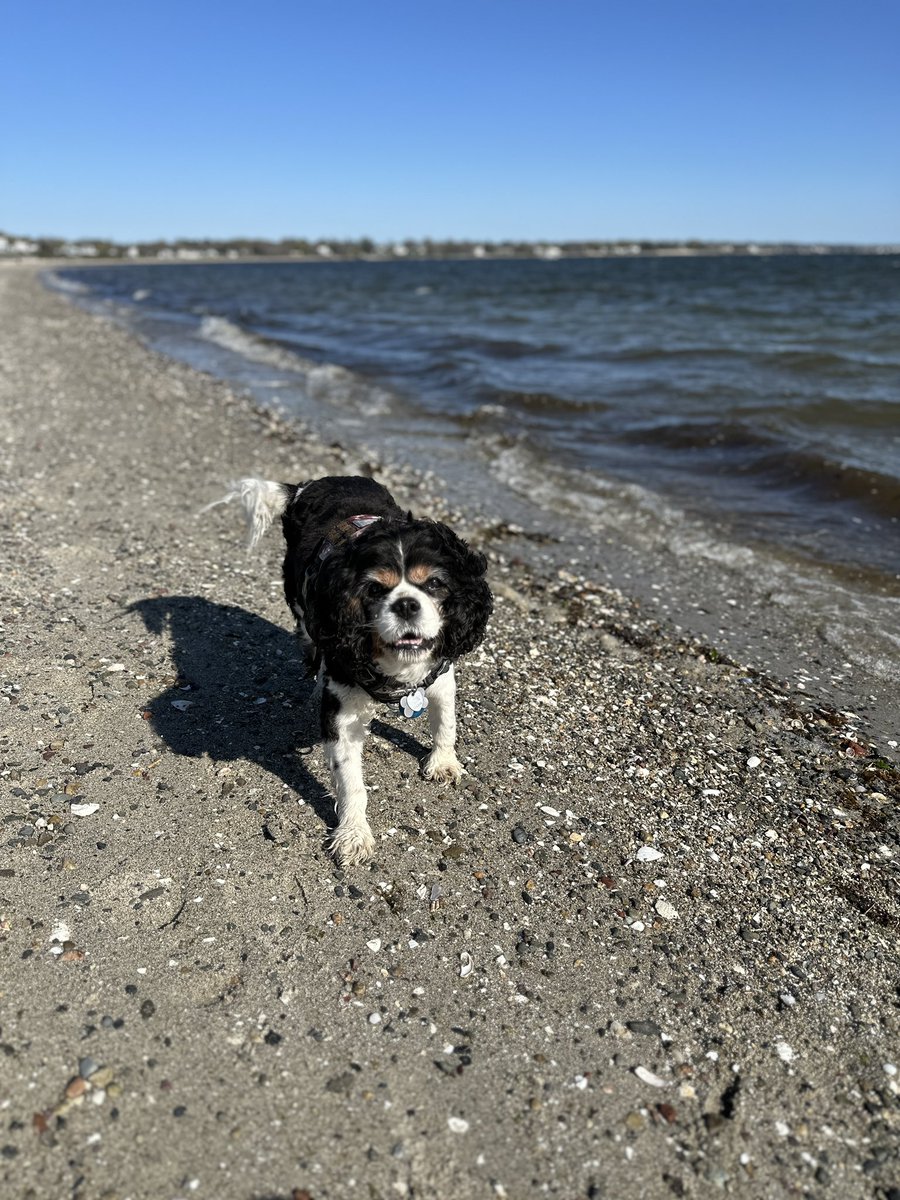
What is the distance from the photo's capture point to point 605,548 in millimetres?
9586

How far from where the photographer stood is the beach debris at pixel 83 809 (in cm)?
464

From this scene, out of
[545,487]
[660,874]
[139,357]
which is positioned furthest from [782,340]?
[660,874]

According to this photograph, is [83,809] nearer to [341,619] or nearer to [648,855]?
[341,619]

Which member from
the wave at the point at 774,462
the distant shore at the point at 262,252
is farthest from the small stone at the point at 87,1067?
the distant shore at the point at 262,252

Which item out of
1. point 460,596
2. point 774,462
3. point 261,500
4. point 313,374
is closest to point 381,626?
point 460,596

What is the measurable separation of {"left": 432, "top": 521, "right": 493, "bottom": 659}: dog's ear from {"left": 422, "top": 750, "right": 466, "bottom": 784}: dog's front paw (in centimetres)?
100

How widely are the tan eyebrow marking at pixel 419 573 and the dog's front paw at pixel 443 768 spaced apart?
1509 millimetres

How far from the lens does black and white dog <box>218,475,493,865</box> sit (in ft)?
13.5

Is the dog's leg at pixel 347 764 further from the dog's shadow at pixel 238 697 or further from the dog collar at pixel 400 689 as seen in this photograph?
the dog's shadow at pixel 238 697

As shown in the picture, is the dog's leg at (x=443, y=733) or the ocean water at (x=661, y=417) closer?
the dog's leg at (x=443, y=733)

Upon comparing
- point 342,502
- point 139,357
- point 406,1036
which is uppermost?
point 342,502

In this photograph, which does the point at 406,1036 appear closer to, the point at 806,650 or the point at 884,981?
the point at 884,981

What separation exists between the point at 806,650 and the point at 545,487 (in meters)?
5.54

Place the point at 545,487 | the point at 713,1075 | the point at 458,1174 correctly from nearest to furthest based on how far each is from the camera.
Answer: the point at 458,1174
the point at 713,1075
the point at 545,487
